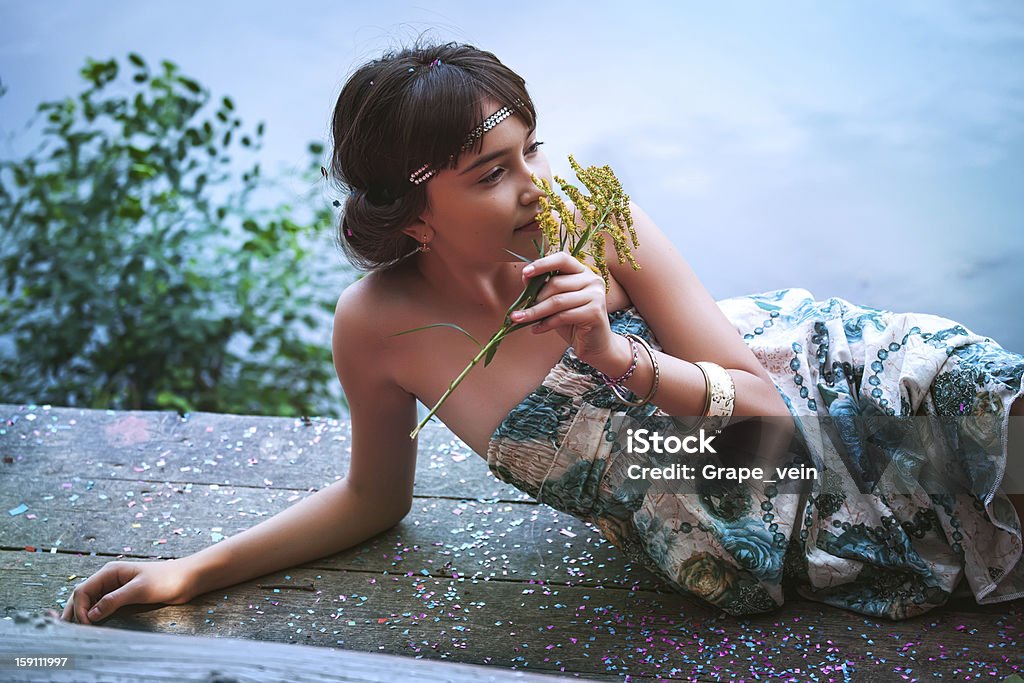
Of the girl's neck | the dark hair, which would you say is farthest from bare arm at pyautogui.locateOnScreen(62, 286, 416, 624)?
the dark hair

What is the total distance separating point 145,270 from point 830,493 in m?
2.48

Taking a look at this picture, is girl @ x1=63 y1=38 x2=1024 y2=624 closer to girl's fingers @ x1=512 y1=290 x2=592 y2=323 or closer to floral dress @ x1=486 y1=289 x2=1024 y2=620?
floral dress @ x1=486 y1=289 x2=1024 y2=620

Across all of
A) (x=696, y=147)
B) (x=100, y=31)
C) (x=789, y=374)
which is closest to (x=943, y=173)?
(x=696, y=147)

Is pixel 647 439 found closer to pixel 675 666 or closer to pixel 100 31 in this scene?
pixel 675 666

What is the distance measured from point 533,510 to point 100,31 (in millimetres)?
3413

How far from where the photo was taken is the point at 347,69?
1.69m

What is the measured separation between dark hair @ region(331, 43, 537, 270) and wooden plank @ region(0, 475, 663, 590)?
73 cm

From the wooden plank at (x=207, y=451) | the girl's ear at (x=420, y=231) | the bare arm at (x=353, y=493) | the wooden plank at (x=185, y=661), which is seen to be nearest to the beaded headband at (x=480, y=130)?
the girl's ear at (x=420, y=231)

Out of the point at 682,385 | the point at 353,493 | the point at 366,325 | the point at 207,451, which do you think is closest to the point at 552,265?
the point at 682,385

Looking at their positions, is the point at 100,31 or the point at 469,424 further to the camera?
the point at 100,31

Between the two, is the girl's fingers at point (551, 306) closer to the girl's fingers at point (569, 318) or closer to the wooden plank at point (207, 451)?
the girl's fingers at point (569, 318)

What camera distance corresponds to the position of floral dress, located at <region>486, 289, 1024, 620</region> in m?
1.73

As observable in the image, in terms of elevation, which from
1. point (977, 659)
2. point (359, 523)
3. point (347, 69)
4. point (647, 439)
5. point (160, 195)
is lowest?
point (977, 659)

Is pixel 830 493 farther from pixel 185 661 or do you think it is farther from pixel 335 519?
pixel 185 661
